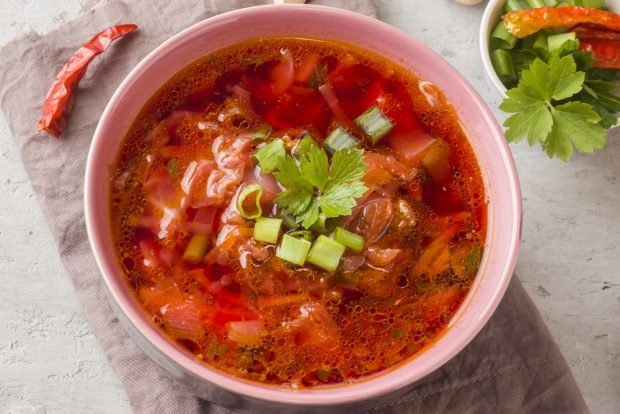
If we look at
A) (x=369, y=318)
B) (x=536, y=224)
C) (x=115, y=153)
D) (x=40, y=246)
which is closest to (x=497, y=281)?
(x=369, y=318)

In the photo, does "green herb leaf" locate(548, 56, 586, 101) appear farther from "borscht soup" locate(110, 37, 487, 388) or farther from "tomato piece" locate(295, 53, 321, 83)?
"tomato piece" locate(295, 53, 321, 83)

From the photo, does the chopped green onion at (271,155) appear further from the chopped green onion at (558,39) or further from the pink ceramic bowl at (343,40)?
the chopped green onion at (558,39)

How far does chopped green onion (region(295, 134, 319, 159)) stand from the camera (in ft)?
6.88

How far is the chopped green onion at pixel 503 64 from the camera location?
267 centimetres

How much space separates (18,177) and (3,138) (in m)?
0.14

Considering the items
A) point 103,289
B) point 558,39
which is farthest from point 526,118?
point 103,289

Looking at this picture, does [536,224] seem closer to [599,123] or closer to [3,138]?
[599,123]

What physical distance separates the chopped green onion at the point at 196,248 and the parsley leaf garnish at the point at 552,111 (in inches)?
40.9

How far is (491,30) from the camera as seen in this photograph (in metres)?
2.71

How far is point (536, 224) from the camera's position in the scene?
267cm

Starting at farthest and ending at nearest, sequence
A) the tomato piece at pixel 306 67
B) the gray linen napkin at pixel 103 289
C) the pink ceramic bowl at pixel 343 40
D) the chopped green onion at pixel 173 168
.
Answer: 1. the gray linen napkin at pixel 103 289
2. the tomato piece at pixel 306 67
3. the chopped green onion at pixel 173 168
4. the pink ceramic bowl at pixel 343 40

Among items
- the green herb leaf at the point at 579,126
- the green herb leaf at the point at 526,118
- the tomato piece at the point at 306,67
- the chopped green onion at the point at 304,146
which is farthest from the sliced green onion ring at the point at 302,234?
the green herb leaf at the point at 579,126

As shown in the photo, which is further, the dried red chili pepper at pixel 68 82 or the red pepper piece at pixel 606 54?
the red pepper piece at pixel 606 54

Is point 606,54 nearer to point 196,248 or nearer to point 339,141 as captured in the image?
point 339,141
